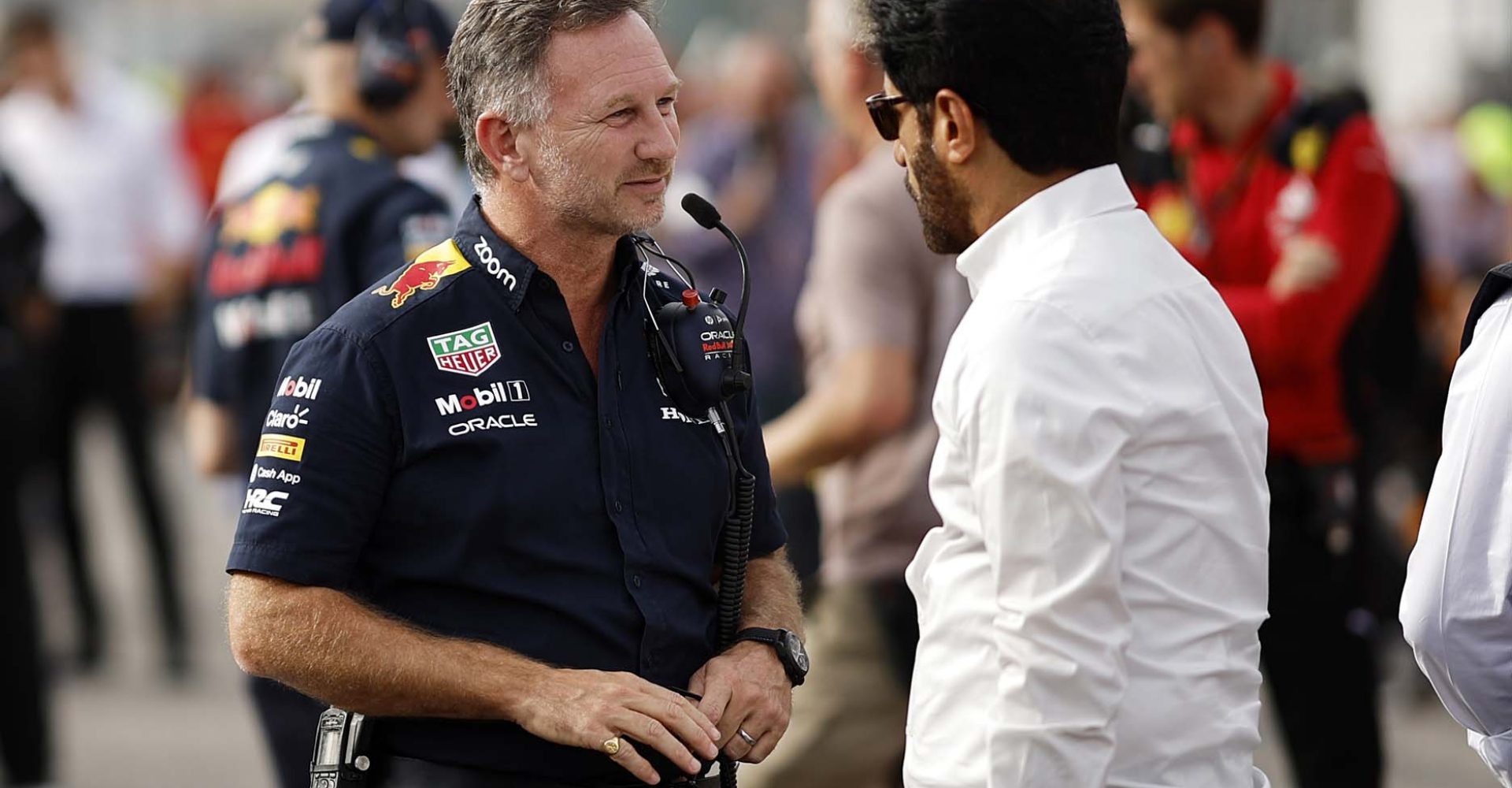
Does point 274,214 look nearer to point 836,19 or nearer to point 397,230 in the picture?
point 397,230

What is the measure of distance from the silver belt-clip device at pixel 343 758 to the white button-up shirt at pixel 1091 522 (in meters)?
0.78

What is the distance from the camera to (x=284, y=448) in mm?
2602

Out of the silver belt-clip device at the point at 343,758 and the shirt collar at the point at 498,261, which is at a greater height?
the shirt collar at the point at 498,261

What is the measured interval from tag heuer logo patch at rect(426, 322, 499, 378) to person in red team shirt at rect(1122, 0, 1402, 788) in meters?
2.22

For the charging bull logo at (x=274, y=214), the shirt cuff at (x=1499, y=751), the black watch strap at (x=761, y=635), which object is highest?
the charging bull logo at (x=274, y=214)

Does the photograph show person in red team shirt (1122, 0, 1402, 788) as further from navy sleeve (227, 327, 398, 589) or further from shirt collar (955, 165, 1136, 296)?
navy sleeve (227, 327, 398, 589)

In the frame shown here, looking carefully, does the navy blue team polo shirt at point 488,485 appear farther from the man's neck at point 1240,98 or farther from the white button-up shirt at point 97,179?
the white button-up shirt at point 97,179

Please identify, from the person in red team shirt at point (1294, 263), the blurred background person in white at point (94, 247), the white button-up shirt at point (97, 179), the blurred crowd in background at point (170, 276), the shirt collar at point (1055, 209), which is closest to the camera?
the shirt collar at point (1055, 209)

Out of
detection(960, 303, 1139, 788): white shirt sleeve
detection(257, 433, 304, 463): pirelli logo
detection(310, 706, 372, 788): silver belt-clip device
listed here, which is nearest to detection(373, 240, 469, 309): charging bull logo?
detection(257, 433, 304, 463): pirelli logo

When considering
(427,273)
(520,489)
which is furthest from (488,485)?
(427,273)

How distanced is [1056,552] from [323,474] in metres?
0.99

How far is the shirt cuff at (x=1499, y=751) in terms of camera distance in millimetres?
2680

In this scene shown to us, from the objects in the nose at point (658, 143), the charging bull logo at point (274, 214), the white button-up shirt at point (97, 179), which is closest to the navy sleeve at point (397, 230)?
the charging bull logo at point (274, 214)

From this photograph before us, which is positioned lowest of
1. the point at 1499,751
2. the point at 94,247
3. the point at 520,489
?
the point at 1499,751
